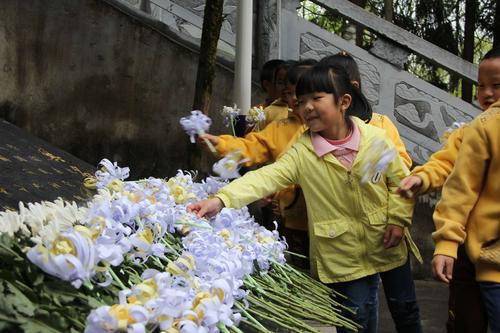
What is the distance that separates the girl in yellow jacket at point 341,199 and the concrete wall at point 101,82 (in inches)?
123

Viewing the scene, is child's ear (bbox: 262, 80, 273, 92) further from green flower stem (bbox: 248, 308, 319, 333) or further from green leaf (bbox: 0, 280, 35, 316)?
green leaf (bbox: 0, 280, 35, 316)

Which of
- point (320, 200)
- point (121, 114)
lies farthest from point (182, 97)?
point (320, 200)

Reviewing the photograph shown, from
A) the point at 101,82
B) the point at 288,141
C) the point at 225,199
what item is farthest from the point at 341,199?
the point at 101,82

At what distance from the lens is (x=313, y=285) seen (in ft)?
10.5

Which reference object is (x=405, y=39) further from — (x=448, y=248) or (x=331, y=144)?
(x=448, y=248)

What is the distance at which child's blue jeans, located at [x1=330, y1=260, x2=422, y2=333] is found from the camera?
3.32 meters

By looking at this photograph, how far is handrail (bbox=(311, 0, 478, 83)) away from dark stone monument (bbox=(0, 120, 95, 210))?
301 centimetres

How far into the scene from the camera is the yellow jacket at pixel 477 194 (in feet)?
9.08

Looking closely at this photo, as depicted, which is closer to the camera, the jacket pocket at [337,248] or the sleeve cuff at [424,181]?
the sleeve cuff at [424,181]

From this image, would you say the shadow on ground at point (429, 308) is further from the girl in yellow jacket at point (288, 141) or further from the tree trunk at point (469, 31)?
the tree trunk at point (469, 31)

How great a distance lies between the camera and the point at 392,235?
130 inches

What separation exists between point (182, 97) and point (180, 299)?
4.96 metres

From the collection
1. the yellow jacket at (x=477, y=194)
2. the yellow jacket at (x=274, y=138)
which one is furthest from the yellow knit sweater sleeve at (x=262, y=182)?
the yellow jacket at (x=477, y=194)

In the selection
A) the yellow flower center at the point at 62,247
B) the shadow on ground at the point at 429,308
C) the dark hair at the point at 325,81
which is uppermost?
the dark hair at the point at 325,81
